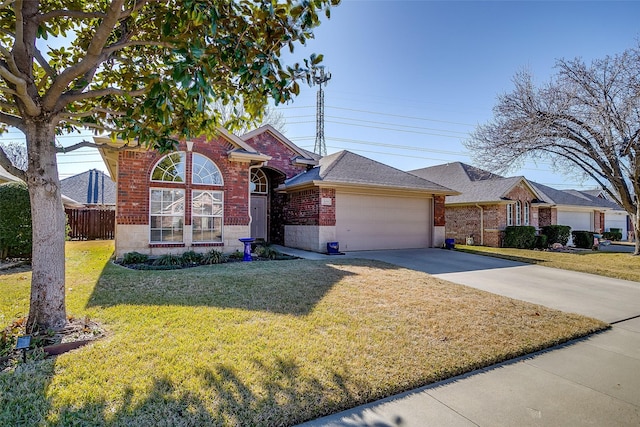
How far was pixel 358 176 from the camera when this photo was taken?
1366cm

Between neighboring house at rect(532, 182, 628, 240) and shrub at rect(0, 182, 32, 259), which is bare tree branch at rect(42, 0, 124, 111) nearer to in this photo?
shrub at rect(0, 182, 32, 259)

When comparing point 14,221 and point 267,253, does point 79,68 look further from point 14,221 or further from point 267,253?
point 14,221

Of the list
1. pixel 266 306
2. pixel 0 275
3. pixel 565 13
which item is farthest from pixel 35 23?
pixel 565 13

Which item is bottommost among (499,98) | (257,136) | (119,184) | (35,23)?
(119,184)

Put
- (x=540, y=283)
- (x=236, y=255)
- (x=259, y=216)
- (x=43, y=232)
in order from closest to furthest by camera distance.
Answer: (x=43, y=232) < (x=540, y=283) < (x=236, y=255) < (x=259, y=216)

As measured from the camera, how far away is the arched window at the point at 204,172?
11.0 m

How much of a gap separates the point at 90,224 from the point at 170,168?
11.5m

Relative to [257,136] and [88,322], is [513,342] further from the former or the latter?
[257,136]

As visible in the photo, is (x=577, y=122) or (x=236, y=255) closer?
(x=236, y=255)

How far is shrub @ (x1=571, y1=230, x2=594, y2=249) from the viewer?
19978 mm

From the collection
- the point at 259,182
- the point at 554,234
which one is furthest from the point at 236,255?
the point at 554,234

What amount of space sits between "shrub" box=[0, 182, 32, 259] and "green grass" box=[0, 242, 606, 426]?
11.2 feet

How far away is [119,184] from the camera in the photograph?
32.4ft

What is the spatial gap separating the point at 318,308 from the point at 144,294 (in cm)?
331
